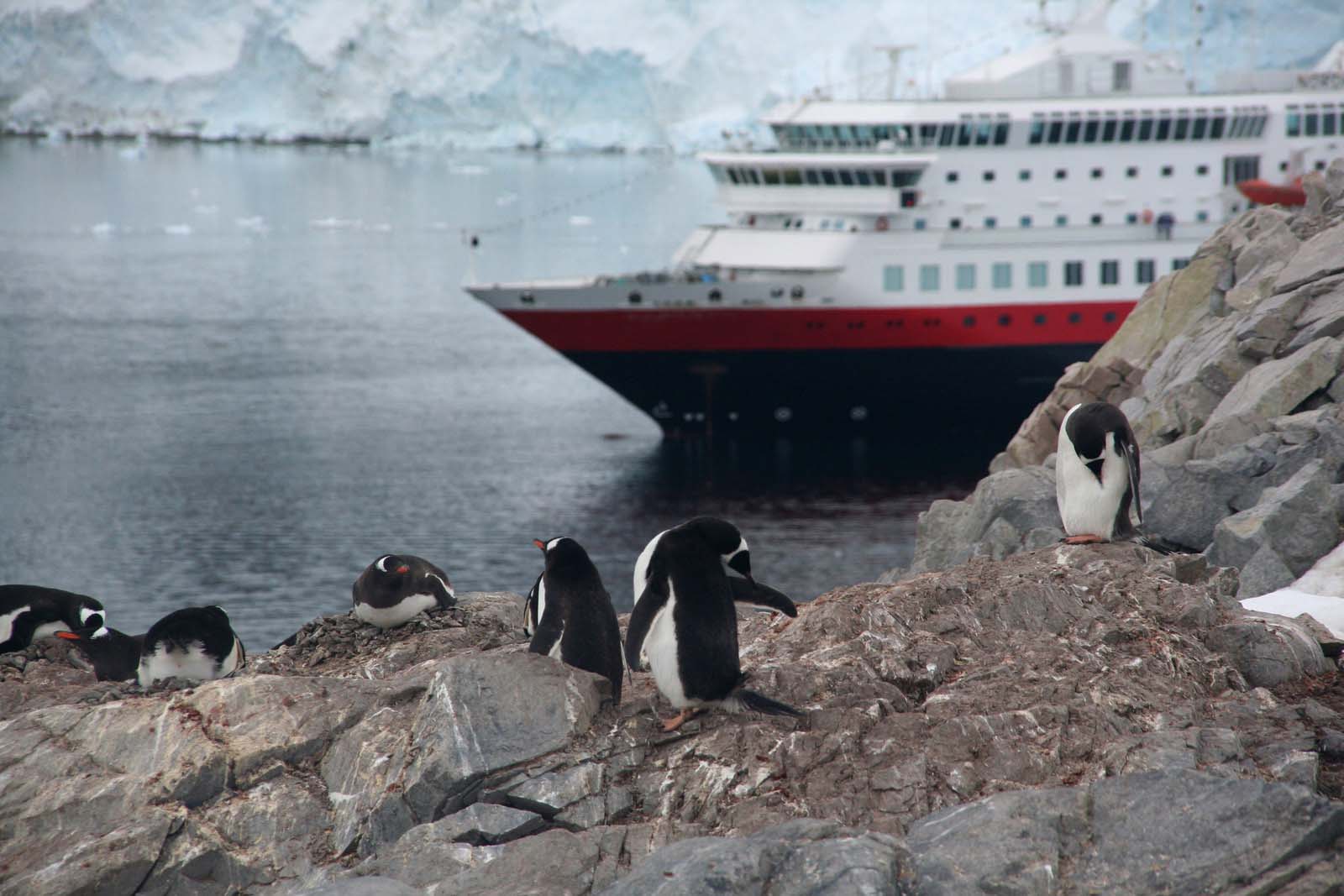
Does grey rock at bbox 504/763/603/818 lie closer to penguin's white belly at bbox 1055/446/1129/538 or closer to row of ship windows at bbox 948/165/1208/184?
penguin's white belly at bbox 1055/446/1129/538

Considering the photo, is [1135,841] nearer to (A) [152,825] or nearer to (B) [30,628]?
(A) [152,825]

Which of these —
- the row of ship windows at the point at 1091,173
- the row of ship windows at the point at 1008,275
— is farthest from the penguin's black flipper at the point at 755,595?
the row of ship windows at the point at 1091,173

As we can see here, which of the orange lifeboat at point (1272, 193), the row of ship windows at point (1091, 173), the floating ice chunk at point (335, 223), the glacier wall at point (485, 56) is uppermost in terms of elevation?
the glacier wall at point (485, 56)

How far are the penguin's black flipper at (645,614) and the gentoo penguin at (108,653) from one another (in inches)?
156

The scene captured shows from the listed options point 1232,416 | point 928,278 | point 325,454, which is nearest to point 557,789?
point 1232,416

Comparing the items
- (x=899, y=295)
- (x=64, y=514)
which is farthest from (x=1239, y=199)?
(x=64, y=514)

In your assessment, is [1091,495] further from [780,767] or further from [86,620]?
[86,620]

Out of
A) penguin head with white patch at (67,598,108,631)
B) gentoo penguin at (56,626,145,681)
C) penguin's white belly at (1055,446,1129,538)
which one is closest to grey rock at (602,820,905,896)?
penguin's white belly at (1055,446,1129,538)

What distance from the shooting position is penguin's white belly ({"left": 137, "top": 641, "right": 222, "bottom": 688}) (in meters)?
8.49

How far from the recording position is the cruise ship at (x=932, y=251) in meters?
35.2

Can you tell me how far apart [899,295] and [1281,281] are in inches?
862

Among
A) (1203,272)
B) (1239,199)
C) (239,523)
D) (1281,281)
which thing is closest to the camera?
(1281,281)

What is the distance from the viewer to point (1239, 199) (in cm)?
3850

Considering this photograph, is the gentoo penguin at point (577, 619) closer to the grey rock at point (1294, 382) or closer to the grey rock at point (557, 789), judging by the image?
the grey rock at point (557, 789)
